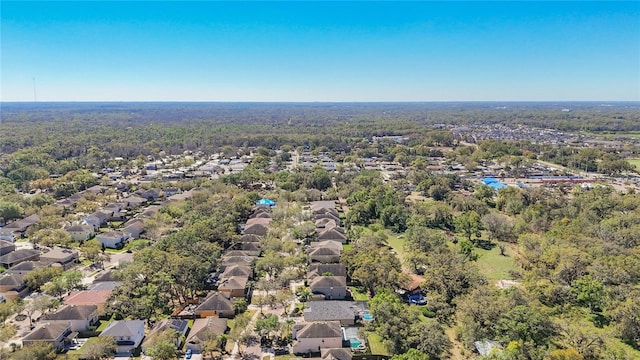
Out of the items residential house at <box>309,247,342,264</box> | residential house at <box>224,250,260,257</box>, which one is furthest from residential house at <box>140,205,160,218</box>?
residential house at <box>309,247,342,264</box>

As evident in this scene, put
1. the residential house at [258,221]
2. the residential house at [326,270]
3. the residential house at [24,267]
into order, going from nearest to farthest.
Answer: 1. the residential house at [24,267]
2. the residential house at [326,270]
3. the residential house at [258,221]

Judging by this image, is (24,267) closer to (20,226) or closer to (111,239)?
(111,239)

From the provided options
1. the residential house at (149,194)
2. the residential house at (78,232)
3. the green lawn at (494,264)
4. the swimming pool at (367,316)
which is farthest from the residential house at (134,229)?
the green lawn at (494,264)

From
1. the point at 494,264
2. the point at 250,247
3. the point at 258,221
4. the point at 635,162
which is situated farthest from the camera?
the point at 635,162

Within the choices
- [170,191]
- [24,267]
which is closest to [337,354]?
[24,267]

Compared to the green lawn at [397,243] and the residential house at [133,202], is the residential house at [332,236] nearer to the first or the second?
the green lawn at [397,243]

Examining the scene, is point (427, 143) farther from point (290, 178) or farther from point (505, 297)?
point (505, 297)
